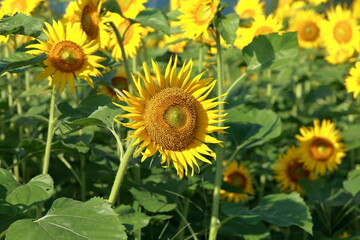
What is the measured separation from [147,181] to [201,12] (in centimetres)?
96

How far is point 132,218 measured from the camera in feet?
A: 7.24

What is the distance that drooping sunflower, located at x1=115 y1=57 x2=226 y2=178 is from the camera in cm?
186

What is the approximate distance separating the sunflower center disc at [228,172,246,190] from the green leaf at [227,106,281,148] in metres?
0.68

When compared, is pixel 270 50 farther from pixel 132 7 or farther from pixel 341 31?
pixel 341 31

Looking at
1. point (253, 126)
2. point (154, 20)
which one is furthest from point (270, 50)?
point (154, 20)

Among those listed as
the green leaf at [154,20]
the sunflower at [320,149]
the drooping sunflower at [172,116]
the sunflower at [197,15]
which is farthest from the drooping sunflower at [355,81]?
the drooping sunflower at [172,116]

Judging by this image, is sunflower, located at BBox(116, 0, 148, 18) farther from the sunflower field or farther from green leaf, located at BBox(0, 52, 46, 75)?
green leaf, located at BBox(0, 52, 46, 75)

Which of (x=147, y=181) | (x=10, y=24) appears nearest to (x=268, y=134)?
(x=147, y=181)

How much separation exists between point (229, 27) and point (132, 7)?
0.96 m

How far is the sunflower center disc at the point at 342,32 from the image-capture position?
4527 millimetres

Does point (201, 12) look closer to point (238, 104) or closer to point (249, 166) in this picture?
point (238, 104)

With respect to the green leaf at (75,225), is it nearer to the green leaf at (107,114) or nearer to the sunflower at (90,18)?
the green leaf at (107,114)

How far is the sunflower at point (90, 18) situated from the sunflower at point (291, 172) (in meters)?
1.56

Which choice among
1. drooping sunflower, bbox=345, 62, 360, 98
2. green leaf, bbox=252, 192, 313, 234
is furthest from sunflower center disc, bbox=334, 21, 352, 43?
green leaf, bbox=252, 192, 313, 234
